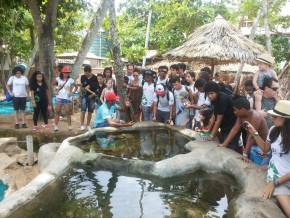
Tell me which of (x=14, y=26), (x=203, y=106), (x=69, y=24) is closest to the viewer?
(x=203, y=106)

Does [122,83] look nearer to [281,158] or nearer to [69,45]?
[281,158]

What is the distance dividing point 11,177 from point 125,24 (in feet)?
66.8

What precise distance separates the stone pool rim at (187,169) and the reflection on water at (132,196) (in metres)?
0.11

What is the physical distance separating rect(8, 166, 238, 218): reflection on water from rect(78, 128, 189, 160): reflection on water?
3.69ft

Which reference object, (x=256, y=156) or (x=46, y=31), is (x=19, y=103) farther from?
(x=256, y=156)

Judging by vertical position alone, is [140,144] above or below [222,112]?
below

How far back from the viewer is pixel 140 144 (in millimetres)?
6785

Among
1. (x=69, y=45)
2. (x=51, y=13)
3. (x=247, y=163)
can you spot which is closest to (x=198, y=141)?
(x=247, y=163)

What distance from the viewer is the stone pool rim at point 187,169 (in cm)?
367

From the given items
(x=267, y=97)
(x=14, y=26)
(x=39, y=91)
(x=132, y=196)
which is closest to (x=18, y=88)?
(x=39, y=91)

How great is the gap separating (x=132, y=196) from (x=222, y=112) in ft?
6.14

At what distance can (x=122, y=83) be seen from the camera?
346 inches

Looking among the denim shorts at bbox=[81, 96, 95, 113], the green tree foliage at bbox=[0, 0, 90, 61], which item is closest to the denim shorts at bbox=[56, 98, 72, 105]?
the denim shorts at bbox=[81, 96, 95, 113]

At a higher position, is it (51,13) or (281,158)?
(51,13)
